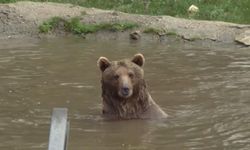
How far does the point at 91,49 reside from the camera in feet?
49.1

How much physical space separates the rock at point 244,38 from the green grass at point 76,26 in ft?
7.51

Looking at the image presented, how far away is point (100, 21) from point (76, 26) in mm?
540

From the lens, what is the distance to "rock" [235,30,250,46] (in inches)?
599

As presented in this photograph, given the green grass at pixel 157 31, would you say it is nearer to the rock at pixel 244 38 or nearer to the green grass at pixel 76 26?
the green grass at pixel 76 26

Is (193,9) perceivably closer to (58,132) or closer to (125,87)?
(125,87)

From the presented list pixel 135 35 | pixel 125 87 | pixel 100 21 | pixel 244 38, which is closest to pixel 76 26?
pixel 100 21

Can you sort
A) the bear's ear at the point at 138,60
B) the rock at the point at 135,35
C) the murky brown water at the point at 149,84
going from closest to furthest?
the murky brown water at the point at 149,84 → the bear's ear at the point at 138,60 → the rock at the point at 135,35

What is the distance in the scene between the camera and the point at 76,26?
16.6 metres

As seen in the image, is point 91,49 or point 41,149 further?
point 91,49

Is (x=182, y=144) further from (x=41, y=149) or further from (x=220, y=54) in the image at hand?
(x=220, y=54)

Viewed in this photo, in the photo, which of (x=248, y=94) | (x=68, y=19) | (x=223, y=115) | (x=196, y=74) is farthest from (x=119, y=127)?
(x=68, y=19)

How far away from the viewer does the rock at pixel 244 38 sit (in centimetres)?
1520

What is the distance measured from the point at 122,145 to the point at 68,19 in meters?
8.66

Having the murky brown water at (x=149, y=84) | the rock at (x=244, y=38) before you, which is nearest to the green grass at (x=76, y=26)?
the murky brown water at (x=149, y=84)
